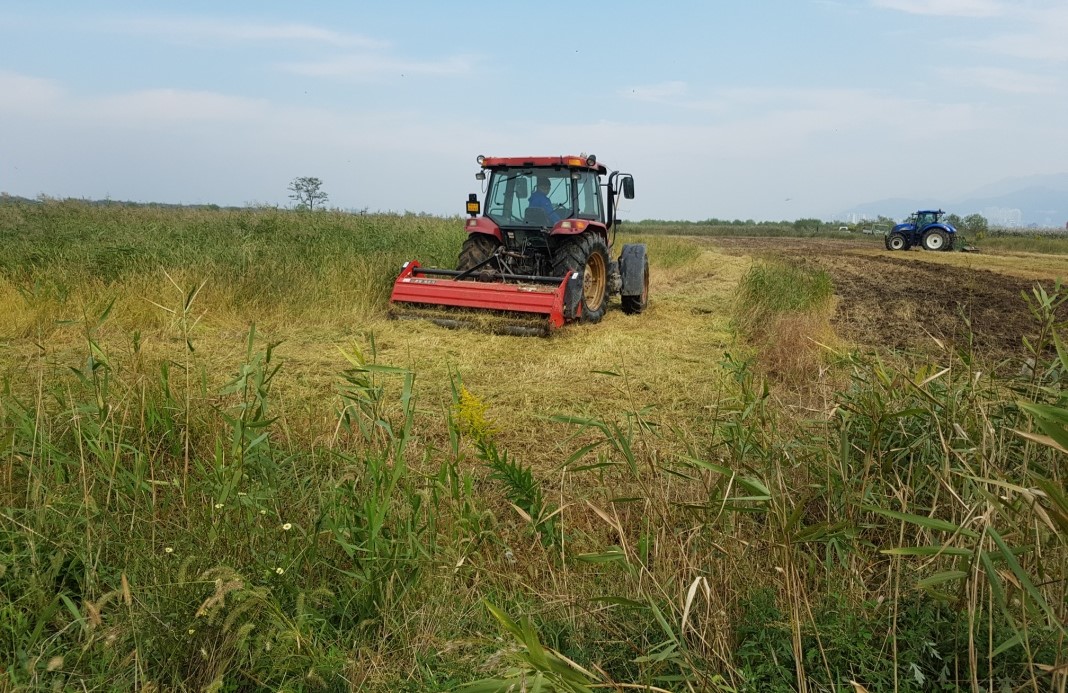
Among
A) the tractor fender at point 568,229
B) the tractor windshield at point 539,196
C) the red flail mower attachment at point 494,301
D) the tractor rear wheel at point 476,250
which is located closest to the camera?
the red flail mower attachment at point 494,301

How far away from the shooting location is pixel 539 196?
27.0 feet

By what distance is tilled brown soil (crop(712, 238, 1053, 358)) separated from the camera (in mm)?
7051

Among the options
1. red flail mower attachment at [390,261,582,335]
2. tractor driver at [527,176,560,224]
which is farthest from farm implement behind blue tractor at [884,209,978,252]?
red flail mower attachment at [390,261,582,335]

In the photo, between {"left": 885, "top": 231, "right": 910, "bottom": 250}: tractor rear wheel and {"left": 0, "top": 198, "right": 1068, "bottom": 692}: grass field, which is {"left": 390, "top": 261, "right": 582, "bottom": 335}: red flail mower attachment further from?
{"left": 885, "top": 231, "right": 910, "bottom": 250}: tractor rear wheel

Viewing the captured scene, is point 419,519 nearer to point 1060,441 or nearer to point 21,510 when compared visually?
point 21,510

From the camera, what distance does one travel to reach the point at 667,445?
3.35 m

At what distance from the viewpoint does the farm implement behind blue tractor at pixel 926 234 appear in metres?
25.6

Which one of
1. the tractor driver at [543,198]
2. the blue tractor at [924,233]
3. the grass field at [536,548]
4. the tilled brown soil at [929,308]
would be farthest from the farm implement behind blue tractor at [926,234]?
the grass field at [536,548]

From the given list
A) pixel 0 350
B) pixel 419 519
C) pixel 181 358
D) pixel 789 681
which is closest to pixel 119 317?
pixel 0 350

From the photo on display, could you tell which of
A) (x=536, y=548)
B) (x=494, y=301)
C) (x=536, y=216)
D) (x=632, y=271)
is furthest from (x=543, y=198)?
(x=536, y=548)

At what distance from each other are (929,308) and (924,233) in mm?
18699

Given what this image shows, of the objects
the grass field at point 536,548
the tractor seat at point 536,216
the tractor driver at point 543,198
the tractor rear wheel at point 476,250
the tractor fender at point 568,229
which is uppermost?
the tractor driver at point 543,198

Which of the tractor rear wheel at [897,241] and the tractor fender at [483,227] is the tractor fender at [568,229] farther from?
the tractor rear wheel at [897,241]

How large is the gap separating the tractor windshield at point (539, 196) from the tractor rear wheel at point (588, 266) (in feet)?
1.46
